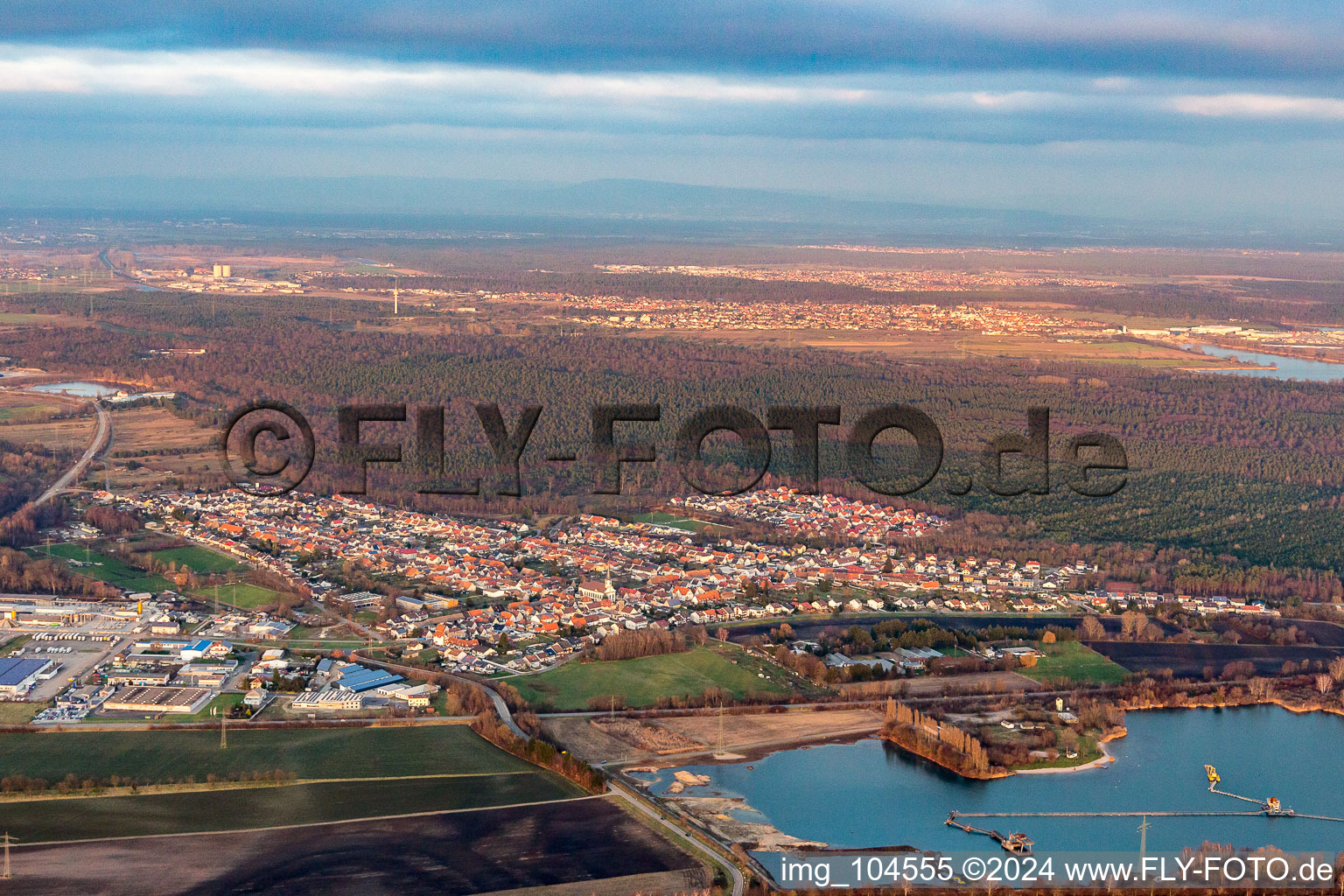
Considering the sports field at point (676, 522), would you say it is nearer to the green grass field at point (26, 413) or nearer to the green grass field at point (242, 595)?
the green grass field at point (242, 595)

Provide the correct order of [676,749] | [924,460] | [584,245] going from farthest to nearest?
[584,245] < [924,460] < [676,749]

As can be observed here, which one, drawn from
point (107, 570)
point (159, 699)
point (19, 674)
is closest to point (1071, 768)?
point (159, 699)

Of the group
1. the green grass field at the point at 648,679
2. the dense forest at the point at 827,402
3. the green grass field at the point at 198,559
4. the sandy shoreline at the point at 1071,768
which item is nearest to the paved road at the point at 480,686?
the green grass field at the point at 648,679

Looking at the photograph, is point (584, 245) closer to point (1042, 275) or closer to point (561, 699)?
point (1042, 275)

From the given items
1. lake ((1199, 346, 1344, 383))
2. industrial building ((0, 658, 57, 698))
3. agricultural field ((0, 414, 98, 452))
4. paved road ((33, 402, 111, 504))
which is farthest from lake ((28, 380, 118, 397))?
lake ((1199, 346, 1344, 383))

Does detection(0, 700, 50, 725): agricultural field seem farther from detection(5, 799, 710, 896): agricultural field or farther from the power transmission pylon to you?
detection(5, 799, 710, 896): agricultural field

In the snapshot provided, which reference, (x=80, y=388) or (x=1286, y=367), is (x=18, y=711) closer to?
(x=80, y=388)

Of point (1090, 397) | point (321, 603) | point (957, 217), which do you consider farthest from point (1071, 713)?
point (957, 217)
